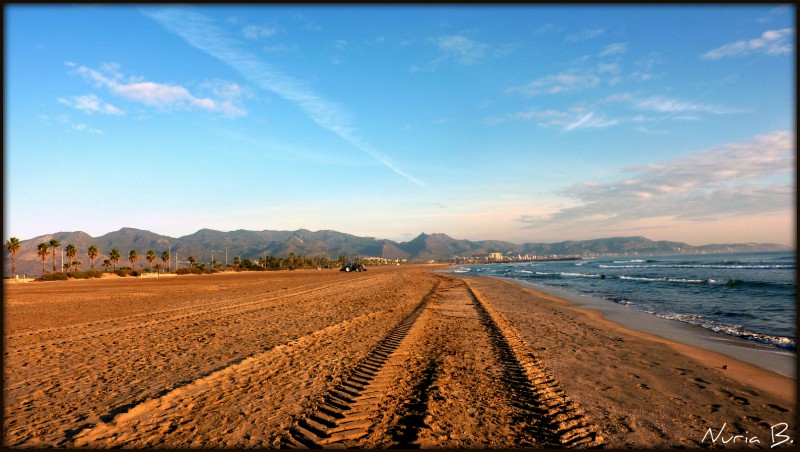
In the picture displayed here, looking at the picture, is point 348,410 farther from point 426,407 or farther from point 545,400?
point 545,400

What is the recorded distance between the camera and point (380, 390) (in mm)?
6984

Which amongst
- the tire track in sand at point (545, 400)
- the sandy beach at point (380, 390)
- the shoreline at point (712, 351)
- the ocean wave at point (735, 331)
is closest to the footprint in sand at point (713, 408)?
the sandy beach at point (380, 390)

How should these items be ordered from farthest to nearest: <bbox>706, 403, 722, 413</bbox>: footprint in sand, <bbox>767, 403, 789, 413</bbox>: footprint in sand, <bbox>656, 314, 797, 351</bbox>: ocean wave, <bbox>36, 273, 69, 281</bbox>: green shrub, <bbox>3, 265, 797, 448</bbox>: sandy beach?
<bbox>36, 273, 69, 281</bbox>: green shrub, <bbox>656, 314, 797, 351</bbox>: ocean wave, <bbox>767, 403, 789, 413</bbox>: footprint in sand, <bbox>706, 403, 722, 413</bbox>: footprint in sand, <bbox>3, 265, 797, 448</bbox>: sandy beach

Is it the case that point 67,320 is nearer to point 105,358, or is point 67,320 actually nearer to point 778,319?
point 105,358

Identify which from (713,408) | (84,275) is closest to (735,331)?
(713,408)

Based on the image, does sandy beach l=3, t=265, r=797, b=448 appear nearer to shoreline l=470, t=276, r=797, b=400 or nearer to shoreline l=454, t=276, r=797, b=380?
→ shoreline l=470, t=276, r=797, b=400

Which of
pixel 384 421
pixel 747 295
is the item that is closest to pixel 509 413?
pixel 384 421

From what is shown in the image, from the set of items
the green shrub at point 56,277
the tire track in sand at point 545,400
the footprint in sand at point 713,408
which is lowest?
the green shrub at point 56,277

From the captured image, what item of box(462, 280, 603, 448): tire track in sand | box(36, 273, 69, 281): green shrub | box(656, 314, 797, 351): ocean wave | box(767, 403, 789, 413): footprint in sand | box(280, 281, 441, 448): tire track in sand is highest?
box(280, 281, 441, 448): tire track in sand

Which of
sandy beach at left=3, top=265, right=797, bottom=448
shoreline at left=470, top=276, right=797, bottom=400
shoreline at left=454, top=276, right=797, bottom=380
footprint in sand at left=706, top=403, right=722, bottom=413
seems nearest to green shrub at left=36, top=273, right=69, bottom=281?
sandy beach at left=3, top=265, right=797, bottom=448

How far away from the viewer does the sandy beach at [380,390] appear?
5.44 m

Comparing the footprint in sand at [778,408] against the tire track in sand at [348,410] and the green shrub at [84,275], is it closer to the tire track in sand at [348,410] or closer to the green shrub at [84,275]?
the tire track in sand at [348,410]

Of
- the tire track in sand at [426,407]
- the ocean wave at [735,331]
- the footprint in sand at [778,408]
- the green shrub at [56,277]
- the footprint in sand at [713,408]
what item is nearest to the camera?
the tire track in sand at [426,407]

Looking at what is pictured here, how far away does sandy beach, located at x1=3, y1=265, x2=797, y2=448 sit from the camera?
17.9ft
